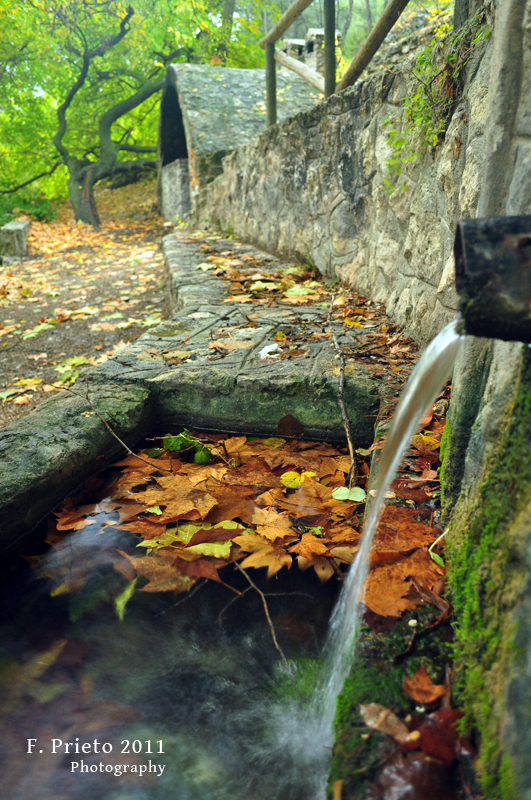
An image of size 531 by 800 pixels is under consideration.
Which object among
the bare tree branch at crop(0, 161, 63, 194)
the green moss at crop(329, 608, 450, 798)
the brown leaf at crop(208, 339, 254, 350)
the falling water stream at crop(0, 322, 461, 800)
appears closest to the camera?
the green moss at crop(329, 608, 450, 798)

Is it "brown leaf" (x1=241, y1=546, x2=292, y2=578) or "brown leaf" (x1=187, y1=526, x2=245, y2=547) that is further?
"brown leaf" (x1=187, y1=526, x2=245, y2=547)

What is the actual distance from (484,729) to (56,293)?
6402 millimetres

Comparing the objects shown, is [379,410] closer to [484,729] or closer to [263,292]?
[484,729]

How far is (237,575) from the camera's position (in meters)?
1.59

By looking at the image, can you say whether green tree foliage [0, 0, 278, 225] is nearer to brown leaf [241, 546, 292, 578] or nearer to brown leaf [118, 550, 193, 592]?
brown leaf [118, 550, 193, 592]

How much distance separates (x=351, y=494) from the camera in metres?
1.77

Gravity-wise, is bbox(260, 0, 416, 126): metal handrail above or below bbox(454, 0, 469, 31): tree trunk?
above

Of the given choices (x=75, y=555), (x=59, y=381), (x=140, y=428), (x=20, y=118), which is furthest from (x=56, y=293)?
(x=20, y=118)

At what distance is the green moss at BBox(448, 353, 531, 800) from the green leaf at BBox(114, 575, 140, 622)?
98 cm

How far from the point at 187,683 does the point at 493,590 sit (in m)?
0.83

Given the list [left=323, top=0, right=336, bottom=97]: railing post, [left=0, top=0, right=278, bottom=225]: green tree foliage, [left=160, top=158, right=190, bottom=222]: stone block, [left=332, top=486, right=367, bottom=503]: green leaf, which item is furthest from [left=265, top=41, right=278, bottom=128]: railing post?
[left=0, top=0, right=278, bottom=225]: green tree foliage

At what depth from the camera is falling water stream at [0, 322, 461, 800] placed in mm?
1062

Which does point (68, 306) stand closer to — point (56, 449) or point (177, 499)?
point (56, 449)

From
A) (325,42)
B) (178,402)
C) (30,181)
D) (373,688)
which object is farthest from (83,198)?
(373,688)
